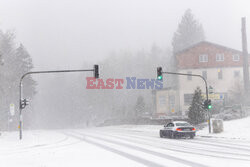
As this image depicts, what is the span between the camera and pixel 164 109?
190 ft

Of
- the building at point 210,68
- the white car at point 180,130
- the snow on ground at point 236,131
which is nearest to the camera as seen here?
the snow on ground at point 236,131

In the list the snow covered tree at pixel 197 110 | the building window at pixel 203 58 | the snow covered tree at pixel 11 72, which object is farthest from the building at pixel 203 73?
the snow covered tree at pixel 11 72

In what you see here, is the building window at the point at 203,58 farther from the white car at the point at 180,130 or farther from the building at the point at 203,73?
the white car at the point at 180,130

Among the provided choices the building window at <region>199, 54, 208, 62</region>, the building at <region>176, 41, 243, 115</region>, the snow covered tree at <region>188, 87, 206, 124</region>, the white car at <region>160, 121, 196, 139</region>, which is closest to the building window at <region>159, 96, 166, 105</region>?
the building at <region>176, 41, 243, 115</region>

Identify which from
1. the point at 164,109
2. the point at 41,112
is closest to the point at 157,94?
the point at 164,109

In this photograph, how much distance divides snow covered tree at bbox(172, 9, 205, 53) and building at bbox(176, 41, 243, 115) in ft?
141

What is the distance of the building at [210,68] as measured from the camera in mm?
56844

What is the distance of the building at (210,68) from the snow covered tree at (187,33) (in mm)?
42938

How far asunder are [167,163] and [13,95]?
2060 inches

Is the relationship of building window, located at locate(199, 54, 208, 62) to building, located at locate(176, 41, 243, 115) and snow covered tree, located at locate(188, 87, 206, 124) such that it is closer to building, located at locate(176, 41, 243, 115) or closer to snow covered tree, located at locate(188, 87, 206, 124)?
building, located at locate(176, 41, 243, 115)

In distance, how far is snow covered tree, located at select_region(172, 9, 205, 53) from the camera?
337 ft

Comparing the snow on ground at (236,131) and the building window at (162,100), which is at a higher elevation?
the building window at (162,100)

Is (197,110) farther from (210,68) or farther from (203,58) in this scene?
(203,58)

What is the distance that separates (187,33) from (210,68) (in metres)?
47.5
